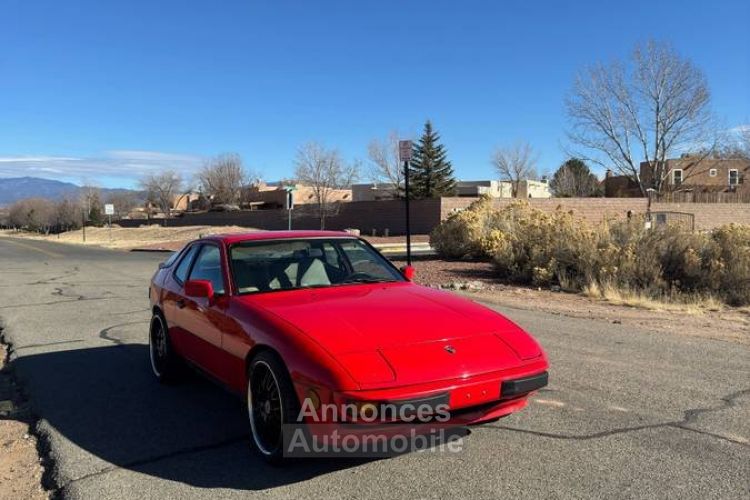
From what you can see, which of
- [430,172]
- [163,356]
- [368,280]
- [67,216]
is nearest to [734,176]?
[430,172]

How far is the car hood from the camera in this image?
137 inches

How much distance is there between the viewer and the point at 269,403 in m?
3.95

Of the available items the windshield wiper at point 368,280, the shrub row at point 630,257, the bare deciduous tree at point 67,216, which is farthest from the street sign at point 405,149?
the bare deciduous tree at point 67,216

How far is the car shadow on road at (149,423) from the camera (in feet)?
12.8

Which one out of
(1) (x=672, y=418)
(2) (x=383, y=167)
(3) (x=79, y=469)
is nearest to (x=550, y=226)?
(1) (x=672, y=418)

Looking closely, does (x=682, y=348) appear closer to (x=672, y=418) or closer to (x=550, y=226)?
(x=672, y=418)

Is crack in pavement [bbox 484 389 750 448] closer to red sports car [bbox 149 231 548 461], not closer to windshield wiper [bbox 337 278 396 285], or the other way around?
red sports car [bbox 149 231 548 461]

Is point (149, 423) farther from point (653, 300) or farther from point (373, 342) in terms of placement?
point (653, 300)

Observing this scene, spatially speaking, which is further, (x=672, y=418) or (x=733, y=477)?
(x=672, y=418)

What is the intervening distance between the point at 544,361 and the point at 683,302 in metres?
9.27

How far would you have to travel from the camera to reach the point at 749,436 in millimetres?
4328

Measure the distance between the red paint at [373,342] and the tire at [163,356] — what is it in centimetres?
95

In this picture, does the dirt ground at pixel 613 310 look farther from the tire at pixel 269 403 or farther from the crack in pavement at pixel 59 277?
the crack in pavement at pixel 59 277

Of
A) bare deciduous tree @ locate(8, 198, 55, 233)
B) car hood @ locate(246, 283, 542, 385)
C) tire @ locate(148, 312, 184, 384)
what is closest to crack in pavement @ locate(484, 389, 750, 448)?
car hood @ locate(246, 283, 542, 385)
